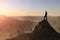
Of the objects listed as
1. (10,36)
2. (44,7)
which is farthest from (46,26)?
(10,36)

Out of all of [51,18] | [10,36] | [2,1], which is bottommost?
[10,36]

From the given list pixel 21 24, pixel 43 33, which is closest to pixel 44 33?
pixel 43 33

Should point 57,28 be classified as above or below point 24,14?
below

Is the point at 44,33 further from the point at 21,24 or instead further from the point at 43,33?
the point at 21,24

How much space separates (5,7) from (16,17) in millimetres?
144

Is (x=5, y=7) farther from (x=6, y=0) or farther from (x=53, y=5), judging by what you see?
(x=53, y=5)

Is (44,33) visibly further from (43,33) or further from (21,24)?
(21,24)

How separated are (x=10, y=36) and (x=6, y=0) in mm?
344

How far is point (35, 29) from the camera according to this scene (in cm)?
223

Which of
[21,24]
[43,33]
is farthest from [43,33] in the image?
[21,24]

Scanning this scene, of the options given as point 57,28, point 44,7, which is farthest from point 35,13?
point 57,28

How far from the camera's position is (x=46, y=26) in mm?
2223

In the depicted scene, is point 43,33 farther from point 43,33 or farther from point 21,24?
point 21,24

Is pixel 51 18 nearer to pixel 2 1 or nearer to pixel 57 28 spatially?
pixel 57 28
